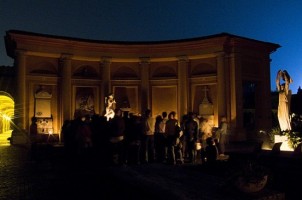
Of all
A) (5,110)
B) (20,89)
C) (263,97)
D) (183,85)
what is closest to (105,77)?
(183,85)

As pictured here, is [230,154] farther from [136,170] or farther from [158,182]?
[158,182]

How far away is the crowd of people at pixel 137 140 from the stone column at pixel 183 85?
476 inches

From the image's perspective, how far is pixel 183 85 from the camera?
25406mm

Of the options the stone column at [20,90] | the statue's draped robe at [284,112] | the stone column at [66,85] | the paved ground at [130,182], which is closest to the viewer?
the paved ground at [130,182]

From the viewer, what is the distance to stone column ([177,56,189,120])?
2519 cm

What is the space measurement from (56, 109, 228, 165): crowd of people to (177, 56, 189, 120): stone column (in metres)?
12.1

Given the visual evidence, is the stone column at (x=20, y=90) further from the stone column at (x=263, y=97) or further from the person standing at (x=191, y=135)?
the stone column at (x=263, y=97)

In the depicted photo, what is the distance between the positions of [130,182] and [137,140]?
3.17 m

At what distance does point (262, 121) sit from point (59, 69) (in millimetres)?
15730

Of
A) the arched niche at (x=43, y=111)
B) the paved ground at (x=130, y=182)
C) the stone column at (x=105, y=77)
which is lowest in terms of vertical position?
the paved ground at (x=130, y=182)

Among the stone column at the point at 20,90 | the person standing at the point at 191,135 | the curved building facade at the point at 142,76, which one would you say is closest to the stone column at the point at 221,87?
the curved building facade at the point at 142,76

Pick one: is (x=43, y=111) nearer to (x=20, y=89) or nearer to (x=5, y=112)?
(x=20, y=89)

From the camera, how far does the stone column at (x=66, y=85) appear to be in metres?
24.0

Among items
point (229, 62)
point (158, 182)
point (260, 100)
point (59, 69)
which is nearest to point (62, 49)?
point (59, 69)
